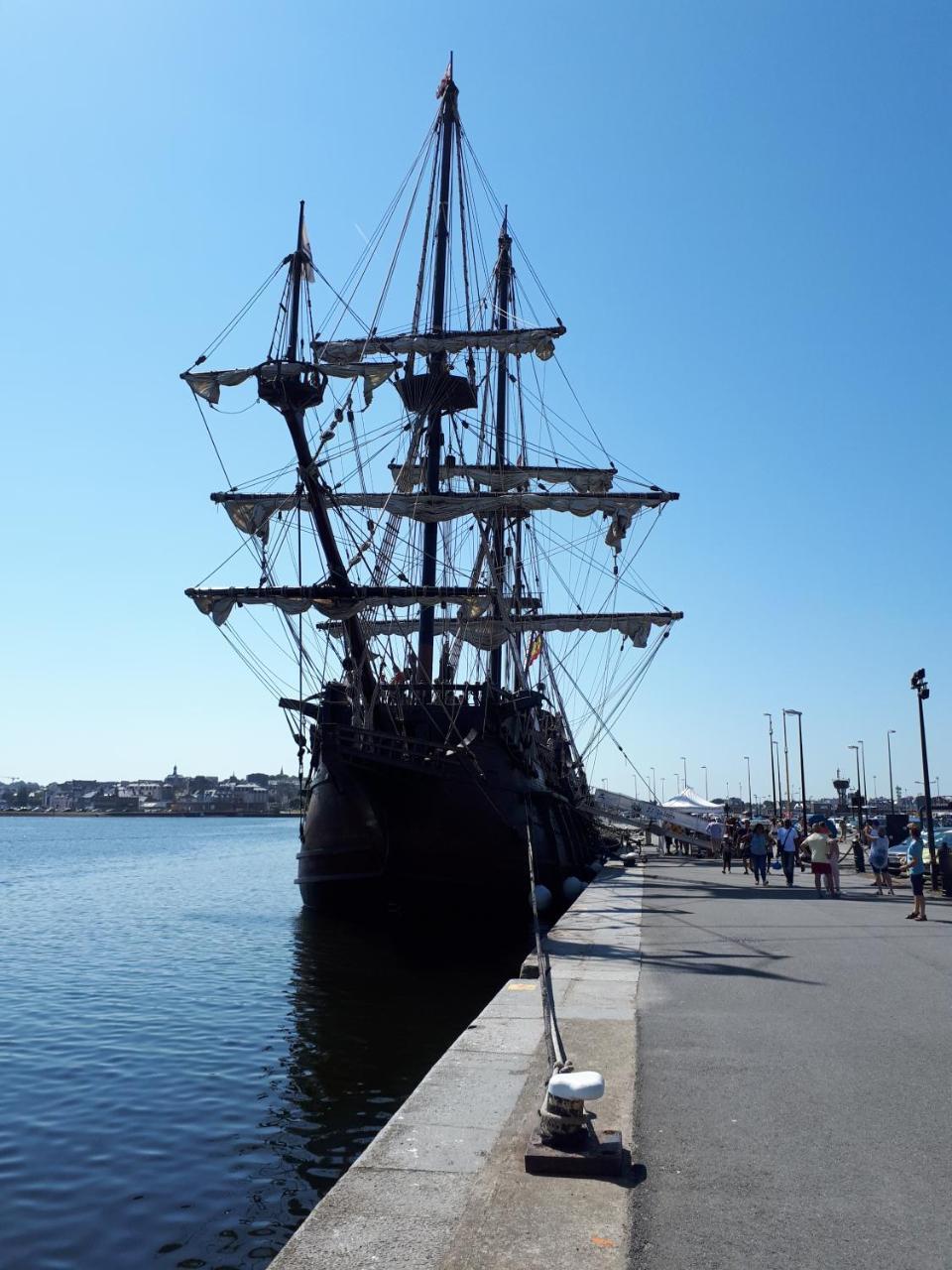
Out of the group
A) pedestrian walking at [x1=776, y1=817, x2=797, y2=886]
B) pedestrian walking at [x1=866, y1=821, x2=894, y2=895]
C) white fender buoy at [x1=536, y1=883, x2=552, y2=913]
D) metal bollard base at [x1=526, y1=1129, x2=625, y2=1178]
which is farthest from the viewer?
pedestrian walking at [x1=776, y1=817, x2=797, y2=886]

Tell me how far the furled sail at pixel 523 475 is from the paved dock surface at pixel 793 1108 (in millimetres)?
23506

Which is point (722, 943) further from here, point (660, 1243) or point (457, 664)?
point (457, 664)

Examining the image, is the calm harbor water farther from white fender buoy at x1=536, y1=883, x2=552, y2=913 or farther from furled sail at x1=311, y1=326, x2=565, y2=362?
furled sail at x1=311, y1=326, x2=565, y2=362

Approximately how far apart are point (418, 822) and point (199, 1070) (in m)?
10.3

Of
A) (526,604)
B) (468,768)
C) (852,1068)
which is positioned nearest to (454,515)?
(468,768)

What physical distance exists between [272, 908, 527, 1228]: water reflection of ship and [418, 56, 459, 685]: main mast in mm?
9528

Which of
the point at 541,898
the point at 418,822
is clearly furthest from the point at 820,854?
the point at 418,822

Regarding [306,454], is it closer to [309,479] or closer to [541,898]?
[309,479]

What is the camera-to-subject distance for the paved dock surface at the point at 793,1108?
144 inches

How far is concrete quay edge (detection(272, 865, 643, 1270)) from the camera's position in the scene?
3586 millimetres

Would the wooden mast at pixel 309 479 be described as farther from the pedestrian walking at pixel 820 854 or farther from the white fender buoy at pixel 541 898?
the pedestrian walking at pixel 820 854

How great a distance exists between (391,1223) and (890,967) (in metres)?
7.39

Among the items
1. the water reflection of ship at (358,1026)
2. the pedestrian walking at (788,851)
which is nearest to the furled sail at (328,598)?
the water reflection of ship at (358,1026)

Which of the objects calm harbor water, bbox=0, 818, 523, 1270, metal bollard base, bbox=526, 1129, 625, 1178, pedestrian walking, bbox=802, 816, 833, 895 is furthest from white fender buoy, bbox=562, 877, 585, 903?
metal bollard base, bbox=526, 1129, 625, 1178
